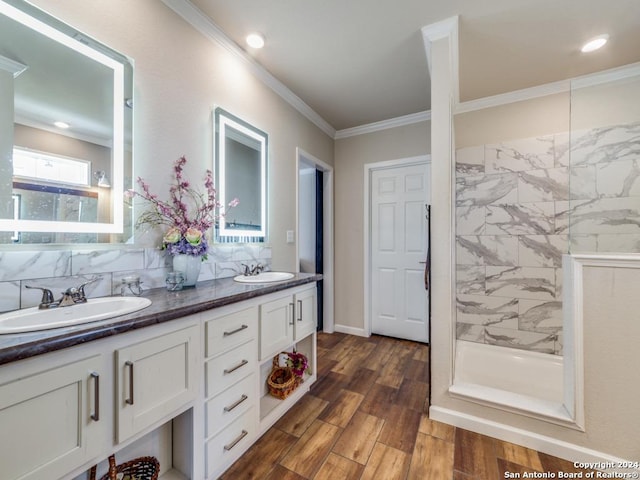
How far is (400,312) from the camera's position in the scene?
125 inches

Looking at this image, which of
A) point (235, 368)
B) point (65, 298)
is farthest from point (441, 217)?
point (65, 298)

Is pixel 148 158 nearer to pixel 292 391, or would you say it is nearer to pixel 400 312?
pixel 292 391

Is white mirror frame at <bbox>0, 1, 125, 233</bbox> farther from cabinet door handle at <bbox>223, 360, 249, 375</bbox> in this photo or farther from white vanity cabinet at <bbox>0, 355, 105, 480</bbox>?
cabinet door handle at <bbox>223, 360, 249, 375</bbox>

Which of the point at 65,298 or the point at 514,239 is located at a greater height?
the point at 514,239

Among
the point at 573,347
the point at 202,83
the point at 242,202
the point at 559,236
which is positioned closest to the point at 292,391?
the point at 242,202

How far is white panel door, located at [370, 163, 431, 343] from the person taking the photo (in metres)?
3.04

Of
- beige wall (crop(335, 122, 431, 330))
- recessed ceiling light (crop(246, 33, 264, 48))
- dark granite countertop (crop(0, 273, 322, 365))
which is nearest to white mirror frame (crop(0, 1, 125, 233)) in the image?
dark granite countertop (crop(0, 273, 322, 365))

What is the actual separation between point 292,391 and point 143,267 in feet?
4.24

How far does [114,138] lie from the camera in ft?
4.32

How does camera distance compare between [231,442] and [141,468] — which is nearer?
[141,468]

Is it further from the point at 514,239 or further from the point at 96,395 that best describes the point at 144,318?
the point at 514,239

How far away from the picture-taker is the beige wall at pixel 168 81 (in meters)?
1.32

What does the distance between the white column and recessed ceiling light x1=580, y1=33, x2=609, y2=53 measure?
1.02 m

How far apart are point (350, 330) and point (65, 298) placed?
2842 millimetres
